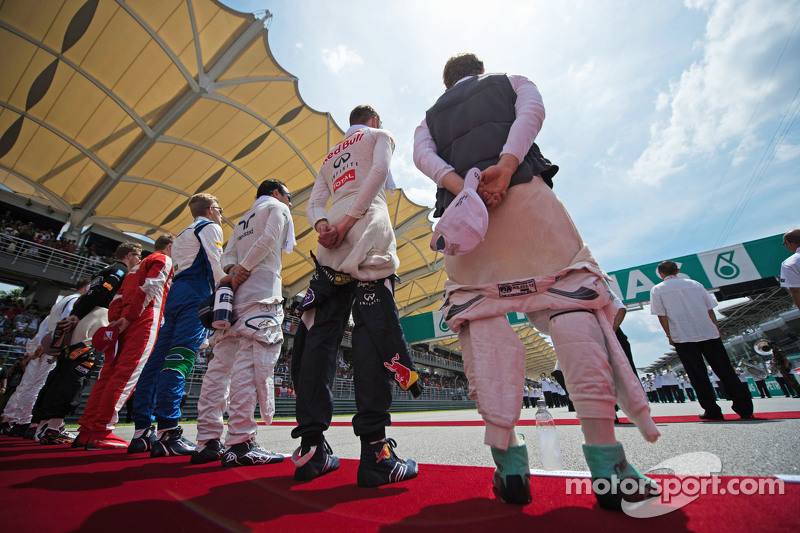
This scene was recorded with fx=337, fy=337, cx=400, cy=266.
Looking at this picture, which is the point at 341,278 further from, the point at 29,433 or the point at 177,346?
the point at 29,433

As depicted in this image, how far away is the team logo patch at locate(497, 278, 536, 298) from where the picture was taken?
1.02m

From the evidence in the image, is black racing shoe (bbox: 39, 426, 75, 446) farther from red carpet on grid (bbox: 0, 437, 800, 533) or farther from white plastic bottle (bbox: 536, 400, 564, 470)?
white plastic bottle (bbox: 536, 400, 564, 470)

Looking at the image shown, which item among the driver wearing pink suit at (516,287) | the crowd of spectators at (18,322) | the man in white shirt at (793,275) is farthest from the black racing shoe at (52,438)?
the crowd of spectators at (18,322)

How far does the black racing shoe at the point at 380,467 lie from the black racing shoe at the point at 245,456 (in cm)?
72

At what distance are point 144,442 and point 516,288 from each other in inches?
103

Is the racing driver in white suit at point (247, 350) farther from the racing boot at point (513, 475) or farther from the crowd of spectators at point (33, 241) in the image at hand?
the crowd of spectators at point (33, 241)

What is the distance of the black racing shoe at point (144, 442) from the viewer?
2.20 m

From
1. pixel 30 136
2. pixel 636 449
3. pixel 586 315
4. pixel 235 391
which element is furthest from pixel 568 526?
pixel 30 136

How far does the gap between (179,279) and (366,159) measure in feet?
5.44

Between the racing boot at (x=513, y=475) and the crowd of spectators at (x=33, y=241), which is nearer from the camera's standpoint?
the racing boot at (x=513, y=475)

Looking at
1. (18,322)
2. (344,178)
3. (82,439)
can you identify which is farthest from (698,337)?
(18,322)

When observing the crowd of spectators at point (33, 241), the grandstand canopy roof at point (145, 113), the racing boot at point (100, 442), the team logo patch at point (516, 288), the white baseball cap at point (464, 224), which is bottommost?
the racing boot at point (100, 442)

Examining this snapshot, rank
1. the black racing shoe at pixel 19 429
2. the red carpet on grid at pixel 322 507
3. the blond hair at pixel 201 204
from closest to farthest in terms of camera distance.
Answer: the red carpet on grid at pixel 322 507 < the blond hair at pixel 201 204 < the black racing shoe at pixel 19 429

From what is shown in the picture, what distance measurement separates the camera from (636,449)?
5.75 feet
